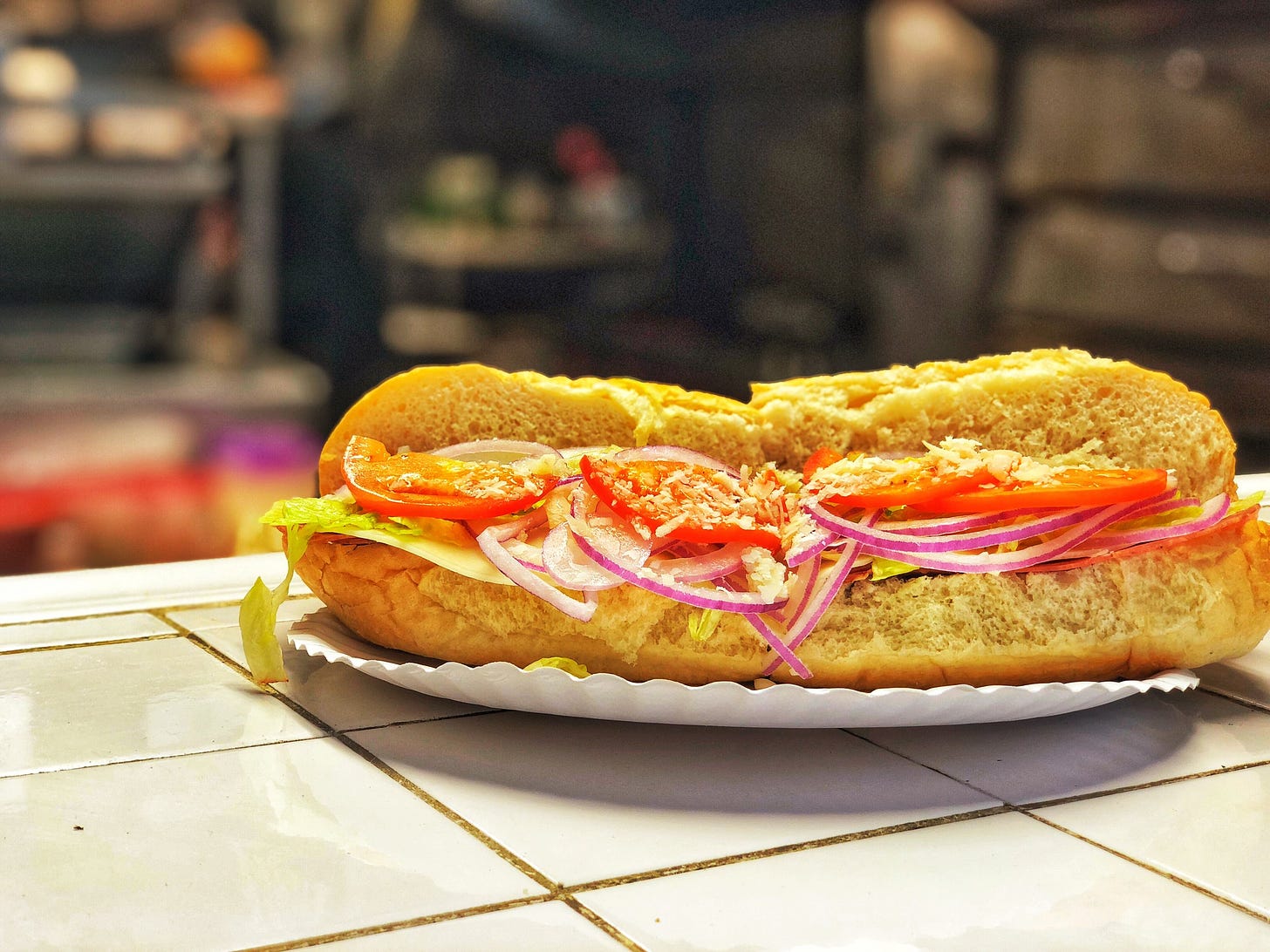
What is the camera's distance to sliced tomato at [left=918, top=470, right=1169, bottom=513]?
0.96 metres

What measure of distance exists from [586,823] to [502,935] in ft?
0.46

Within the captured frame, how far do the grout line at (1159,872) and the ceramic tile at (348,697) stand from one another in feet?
1.26

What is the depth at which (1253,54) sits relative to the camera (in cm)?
468

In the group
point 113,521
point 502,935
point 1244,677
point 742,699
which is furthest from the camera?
point 113,521

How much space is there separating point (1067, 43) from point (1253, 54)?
95 cm

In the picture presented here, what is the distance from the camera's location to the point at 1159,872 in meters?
0.72

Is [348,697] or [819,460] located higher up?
[819,460]

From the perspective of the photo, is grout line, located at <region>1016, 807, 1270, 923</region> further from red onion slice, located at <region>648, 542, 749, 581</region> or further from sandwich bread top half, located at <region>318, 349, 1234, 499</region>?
sandwich bread top half, located at <region>318, 349, 1234, 499</region>

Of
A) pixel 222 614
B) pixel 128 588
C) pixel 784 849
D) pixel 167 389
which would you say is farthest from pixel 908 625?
pixel 167 389

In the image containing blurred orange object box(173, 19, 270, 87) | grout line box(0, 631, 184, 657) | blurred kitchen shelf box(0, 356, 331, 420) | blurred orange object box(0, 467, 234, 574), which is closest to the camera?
grout line box(0, 631, 184, 657)

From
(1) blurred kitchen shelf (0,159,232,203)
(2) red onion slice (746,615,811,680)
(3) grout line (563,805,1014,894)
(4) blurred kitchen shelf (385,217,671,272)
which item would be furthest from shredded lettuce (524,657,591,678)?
(4) blurred kitchen shelf (385,217,671,272)

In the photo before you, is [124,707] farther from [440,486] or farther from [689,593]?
[689,593]

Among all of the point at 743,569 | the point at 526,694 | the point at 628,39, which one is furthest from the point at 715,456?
the point at 628,39

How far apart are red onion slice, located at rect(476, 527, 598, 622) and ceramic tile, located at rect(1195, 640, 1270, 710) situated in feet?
1.61
